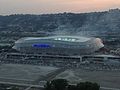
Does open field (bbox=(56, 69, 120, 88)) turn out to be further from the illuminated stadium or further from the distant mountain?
the distant mountain

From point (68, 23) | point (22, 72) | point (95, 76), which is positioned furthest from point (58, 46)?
point (68, 23)

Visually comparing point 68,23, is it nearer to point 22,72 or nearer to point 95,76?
point 22,72

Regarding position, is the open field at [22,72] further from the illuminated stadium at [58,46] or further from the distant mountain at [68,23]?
the distant mountain at [68,23]

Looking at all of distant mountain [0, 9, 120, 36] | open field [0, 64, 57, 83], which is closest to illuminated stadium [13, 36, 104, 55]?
open field [0, 64, 57, 83]

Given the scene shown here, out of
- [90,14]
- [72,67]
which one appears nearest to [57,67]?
[72,67]

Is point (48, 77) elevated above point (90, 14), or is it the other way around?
point (90, 14)

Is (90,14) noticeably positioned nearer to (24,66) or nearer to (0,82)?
(24,66)
